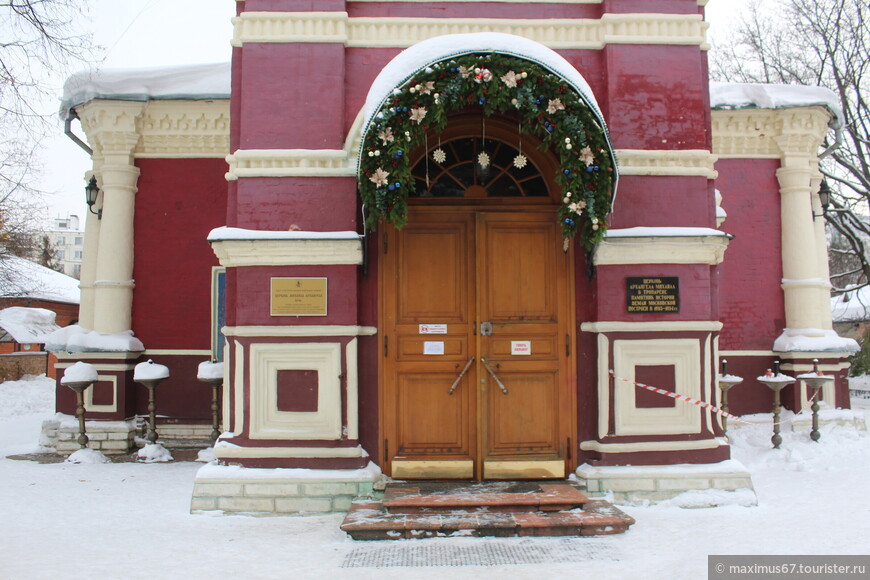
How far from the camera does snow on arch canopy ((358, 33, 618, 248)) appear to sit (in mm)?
5559

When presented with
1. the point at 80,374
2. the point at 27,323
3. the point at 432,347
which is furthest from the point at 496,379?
the point at 27,323

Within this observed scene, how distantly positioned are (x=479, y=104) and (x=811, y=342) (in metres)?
6.51

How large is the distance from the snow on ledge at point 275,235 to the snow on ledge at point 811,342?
21.9 ft

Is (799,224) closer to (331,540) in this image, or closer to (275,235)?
(275,235)

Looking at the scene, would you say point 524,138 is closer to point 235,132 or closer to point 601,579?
point 235,132

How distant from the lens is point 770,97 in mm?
9797

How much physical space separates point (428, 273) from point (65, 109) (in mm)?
6259

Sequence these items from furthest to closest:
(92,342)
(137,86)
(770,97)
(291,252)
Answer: (770,97) < (137,86) < (92,342) < (291,252)

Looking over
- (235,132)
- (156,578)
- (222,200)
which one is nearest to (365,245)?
(235,132)

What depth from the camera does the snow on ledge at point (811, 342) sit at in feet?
31.0

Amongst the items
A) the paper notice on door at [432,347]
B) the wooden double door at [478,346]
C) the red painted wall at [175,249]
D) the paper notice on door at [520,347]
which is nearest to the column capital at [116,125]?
the red painted wall at [175,249]

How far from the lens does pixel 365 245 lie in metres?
6.23

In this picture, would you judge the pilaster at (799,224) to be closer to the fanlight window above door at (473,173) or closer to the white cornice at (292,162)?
the fanlight window above door at (473,173)

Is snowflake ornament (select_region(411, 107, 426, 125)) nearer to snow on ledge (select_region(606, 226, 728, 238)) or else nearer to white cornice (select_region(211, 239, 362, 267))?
white cornice (select_region(211, 239, 362, 267))
